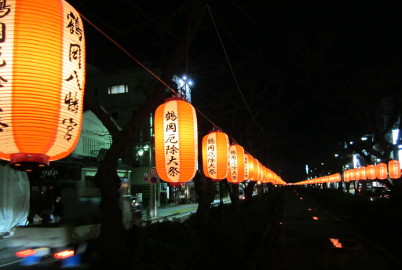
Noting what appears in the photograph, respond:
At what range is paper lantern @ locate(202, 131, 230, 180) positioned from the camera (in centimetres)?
1135

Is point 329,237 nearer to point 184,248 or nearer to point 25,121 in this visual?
point 184,248

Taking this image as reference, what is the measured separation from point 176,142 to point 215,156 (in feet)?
11.1

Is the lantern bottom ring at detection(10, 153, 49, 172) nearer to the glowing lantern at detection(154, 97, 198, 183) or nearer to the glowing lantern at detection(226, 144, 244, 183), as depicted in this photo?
the glowing lantern at detection(154, 97, 198, 183)

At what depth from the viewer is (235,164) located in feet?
49.0

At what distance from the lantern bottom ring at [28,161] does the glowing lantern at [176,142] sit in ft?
14.5

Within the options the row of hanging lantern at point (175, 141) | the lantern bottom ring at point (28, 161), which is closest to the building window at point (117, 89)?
the row of hanging lantern at point (175, 141)

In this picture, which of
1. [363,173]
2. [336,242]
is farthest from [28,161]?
[363,173]

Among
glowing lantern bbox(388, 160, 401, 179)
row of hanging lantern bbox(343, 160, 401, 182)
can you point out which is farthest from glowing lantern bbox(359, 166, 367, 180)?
glowing lantern bbox(388, 160, 401, 179)

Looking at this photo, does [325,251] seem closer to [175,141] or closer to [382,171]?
[175,141]

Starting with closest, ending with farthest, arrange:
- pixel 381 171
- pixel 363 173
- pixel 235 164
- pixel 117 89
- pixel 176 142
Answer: pixel 176 142 → pixel 235 164 → pixel 381 171 → pixel 363 173 → pixel 117 89

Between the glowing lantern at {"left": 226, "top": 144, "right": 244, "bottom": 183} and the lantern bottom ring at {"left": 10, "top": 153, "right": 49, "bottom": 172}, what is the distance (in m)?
11.0

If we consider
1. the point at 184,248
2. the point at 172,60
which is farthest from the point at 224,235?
the point at 172,60

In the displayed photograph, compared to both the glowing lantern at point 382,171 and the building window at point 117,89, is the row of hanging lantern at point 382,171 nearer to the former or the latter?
the glowing lantern at point 382,171

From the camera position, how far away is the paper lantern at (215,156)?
37.2ft
